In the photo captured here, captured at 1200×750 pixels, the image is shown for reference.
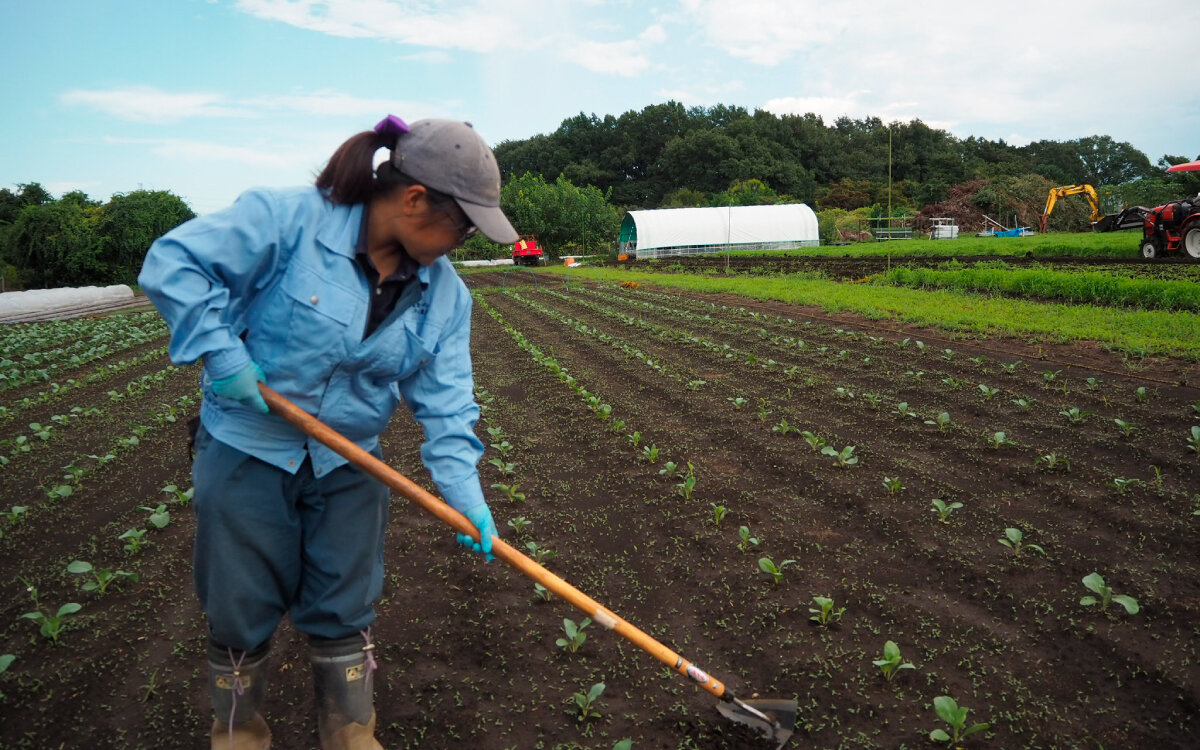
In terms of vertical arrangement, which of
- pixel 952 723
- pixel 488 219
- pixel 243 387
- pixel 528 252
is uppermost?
pixel 528 252

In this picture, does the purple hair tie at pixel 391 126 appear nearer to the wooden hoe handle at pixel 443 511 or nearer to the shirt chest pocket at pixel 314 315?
the shirt chest pocket at pixel 314 315

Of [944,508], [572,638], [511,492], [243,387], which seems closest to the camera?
[243,387]

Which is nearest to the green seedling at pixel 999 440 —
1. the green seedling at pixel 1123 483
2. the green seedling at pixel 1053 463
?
the green seedling at pixel 1053 463

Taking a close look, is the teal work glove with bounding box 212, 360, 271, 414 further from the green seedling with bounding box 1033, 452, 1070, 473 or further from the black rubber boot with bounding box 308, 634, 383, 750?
the green seedling with bounding box 1033, 452, 1070, 473

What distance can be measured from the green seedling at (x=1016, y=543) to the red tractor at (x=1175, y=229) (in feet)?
52.2

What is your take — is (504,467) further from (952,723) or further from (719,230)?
(719,230)

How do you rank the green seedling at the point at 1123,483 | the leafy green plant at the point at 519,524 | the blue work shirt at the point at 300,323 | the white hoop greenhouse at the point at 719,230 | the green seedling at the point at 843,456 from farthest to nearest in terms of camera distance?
the white hoop greenhouse at the point at 719,230 → the green seedling at the point at 843,456 → the green seedling at the point at 1123,483 → the leafy green plant at the point at 519,524 → the blue work shirt at the point at 300,323

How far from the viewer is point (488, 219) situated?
76.6 inches

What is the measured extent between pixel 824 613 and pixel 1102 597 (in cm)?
121

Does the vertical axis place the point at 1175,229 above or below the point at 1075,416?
above

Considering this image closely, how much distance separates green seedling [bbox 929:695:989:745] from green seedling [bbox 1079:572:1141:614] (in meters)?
1.03

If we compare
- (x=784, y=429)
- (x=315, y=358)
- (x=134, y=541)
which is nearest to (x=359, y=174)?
(x=315, y=358)

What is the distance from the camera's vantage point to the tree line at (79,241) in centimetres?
3397

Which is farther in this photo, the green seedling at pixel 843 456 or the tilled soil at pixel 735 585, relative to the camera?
the green seedling at pixel 843 456
